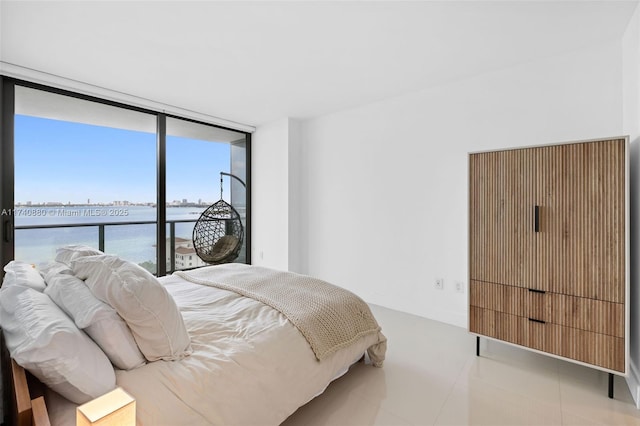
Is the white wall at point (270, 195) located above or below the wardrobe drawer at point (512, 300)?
above

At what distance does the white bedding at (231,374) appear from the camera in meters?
1.14

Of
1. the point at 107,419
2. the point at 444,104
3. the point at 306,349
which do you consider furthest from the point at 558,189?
the point at 107,419

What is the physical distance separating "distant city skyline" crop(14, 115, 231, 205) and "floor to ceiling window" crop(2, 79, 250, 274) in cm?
1

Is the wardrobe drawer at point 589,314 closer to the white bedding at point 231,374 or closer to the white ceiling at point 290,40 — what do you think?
the white bedding at point 231,374

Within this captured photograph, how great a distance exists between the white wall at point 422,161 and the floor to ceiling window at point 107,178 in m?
1.50

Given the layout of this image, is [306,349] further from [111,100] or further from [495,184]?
[111,100]

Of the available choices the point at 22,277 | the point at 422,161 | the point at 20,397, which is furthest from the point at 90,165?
the point at 422,161

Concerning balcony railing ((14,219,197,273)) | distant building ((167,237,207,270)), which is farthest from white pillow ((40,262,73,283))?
distant building ((167,237,207,270))

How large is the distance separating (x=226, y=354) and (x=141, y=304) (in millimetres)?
439

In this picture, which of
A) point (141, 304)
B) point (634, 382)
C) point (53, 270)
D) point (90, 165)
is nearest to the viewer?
point (141, 304)

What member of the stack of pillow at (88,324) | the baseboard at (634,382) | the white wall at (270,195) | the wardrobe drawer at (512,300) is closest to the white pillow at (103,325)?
the stack of pillow at (88,324)

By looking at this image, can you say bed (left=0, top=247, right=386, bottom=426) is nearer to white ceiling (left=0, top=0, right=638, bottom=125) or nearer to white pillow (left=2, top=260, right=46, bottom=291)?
white pillow (left=2, top=260, right=46, bottom=291)

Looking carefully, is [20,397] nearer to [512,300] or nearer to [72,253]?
[72,253]

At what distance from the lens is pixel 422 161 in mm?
3273
